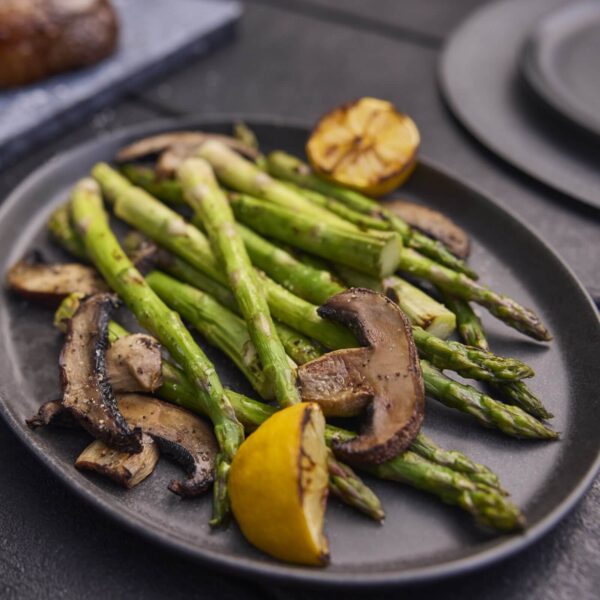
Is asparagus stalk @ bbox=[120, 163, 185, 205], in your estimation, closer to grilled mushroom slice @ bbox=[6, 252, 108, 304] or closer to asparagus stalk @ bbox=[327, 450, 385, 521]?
grilled mushroom slice @ bbox=[6, 252, 108, 304]

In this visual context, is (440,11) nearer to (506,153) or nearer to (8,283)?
(506,153)

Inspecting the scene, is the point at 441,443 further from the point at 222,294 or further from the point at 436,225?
the point at 436,225

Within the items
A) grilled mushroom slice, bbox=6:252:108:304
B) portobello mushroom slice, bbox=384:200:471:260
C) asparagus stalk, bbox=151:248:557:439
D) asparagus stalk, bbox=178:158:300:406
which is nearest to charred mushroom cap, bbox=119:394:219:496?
asparagus stalk, bbox=178:158:300:406

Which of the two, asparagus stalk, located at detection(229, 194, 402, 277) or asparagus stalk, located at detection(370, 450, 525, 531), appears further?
asparagus stalk, located at detection(229, 194, 402, 277)

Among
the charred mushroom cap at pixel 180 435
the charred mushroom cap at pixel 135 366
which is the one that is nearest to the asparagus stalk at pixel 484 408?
the charred mushroom cap at pixel 180 435

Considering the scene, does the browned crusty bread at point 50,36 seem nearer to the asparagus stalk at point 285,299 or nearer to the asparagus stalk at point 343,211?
the asparagus stalk at point 285,299

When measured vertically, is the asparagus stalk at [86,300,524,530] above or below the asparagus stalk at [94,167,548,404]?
above

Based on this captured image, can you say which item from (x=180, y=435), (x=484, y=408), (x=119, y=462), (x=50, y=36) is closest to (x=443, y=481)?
(x=484, y=408)

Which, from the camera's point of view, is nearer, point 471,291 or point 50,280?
point 471,291
